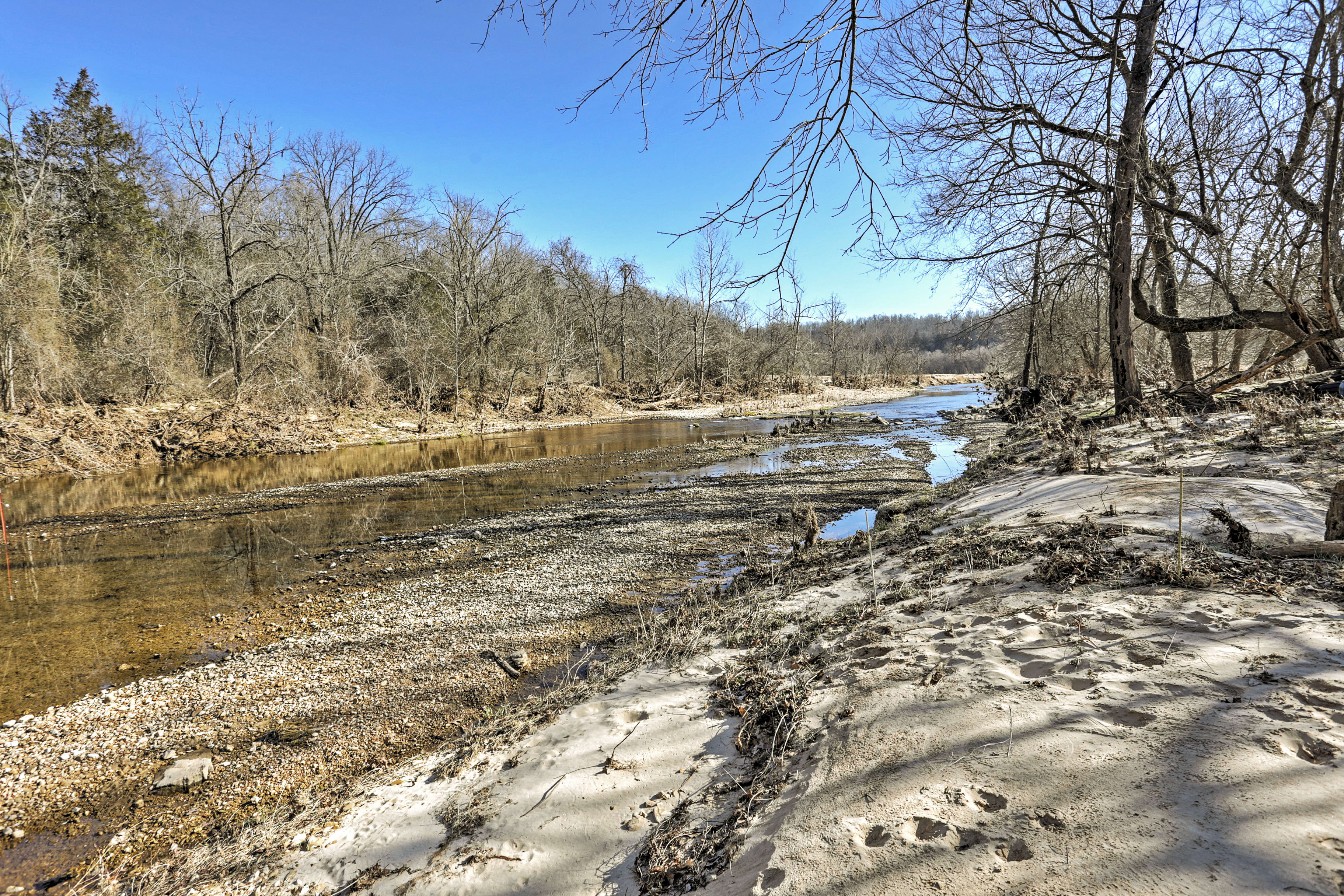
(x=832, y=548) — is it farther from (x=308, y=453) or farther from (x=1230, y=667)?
(x=308, y=453)

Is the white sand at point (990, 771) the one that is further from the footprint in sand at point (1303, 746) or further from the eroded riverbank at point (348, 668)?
the eroded riverbank at point (348, 668)

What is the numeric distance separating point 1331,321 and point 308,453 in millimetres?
23757

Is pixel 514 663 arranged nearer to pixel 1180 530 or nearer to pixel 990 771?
pixel 990 771

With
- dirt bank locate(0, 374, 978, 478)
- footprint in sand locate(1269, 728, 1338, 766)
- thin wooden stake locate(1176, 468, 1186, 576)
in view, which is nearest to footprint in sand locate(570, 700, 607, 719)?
footprint in sand locate(1269, 728, 1338, 766)

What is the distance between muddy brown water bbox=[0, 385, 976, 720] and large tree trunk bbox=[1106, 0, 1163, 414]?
26.2 ft

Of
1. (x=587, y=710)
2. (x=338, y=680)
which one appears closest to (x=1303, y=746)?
(x=587, y=710)

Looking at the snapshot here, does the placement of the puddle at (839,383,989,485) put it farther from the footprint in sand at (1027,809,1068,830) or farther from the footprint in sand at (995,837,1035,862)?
the footprint in sand at (995,837,1035,862)

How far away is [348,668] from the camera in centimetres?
502

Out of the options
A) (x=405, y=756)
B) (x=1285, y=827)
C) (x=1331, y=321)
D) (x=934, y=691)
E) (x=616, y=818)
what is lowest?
(x=405, y=756)

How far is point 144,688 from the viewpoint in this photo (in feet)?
15.5

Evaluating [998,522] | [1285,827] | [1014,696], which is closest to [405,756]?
[1014,696]

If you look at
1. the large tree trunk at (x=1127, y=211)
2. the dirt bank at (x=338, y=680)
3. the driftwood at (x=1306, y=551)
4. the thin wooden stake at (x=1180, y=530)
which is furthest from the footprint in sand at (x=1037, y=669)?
the large tree trunk at (x=1127, y=211)

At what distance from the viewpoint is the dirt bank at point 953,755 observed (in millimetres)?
1796

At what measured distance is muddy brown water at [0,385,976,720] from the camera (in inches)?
212
